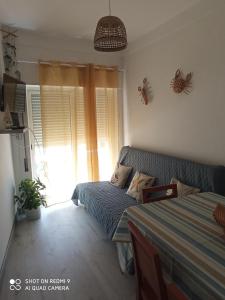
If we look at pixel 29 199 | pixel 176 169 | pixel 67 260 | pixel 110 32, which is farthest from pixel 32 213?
pixel 110 32

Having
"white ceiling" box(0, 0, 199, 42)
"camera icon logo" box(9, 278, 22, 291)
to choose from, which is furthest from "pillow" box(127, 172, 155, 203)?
"white ceiling" box(0, 0, 199, 42)

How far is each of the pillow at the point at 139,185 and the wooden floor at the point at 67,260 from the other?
61 cm

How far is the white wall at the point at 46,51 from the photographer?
10.5 ft

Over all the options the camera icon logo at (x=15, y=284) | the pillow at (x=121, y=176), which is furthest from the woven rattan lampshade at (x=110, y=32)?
the camera icon logo at (x=15, y=284)

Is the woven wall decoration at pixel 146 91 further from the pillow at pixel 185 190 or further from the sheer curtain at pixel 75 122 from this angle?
the pillow at pixel 185 190

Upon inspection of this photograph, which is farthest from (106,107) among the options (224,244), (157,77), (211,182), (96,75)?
(224,244)

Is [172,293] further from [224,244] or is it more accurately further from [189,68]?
[189,68]

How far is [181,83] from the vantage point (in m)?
2.70

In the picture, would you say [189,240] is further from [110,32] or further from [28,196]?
[28,196]

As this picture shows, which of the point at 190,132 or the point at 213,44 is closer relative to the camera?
the point at 213,44

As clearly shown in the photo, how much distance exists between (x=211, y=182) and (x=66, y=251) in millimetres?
1653

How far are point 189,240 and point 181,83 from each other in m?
2.01

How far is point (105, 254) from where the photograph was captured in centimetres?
240

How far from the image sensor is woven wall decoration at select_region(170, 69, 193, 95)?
104 inches
